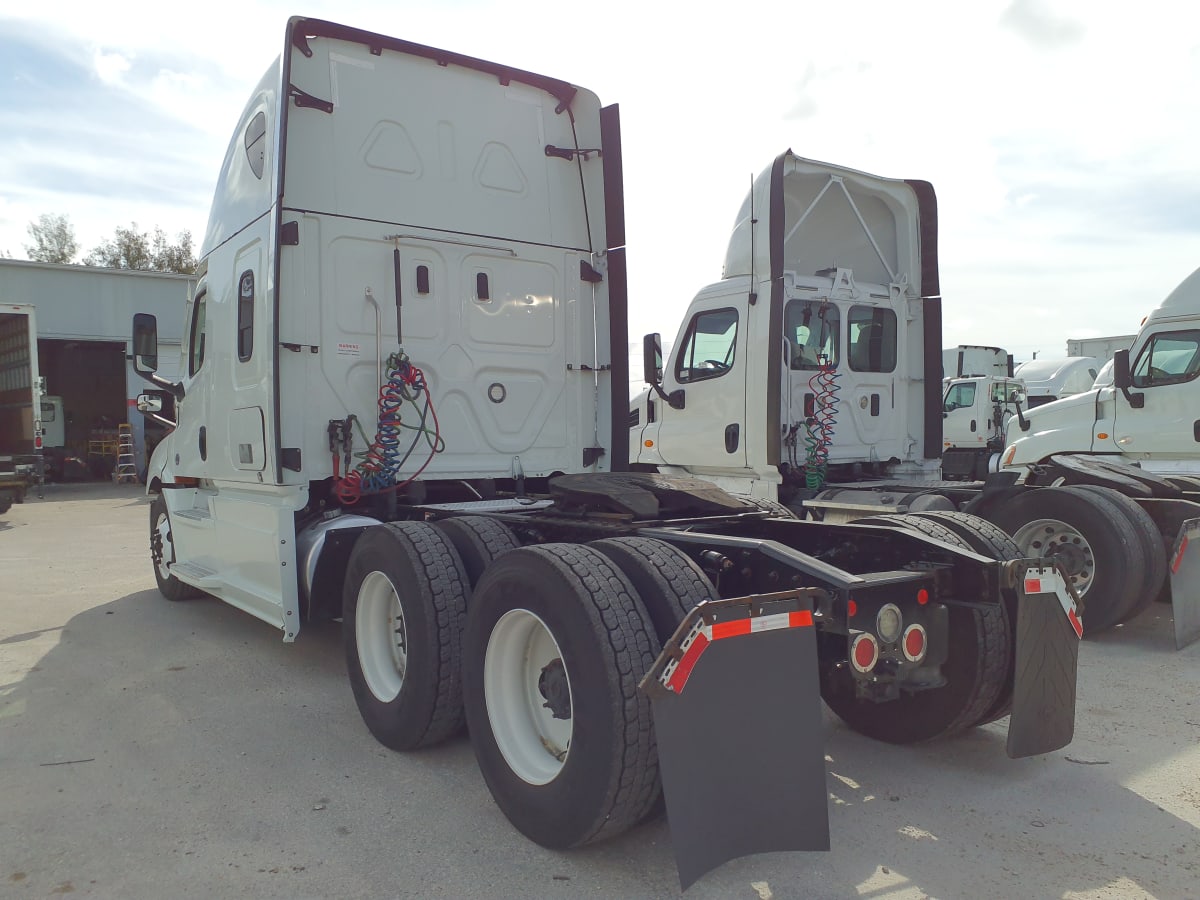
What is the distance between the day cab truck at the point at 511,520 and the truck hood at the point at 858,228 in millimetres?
1012

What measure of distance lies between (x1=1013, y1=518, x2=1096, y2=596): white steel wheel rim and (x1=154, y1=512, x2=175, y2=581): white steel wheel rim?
6.26m

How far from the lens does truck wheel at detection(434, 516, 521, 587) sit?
389 centimetres

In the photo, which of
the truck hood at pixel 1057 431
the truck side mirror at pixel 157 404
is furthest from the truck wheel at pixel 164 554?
the truck hood at pixel 1057 431

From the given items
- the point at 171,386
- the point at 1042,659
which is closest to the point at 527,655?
the point at 1042,659

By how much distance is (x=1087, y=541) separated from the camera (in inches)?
231

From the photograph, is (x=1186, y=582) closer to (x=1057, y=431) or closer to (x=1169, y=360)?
(x=1169, y=360)

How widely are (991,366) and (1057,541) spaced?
16.6m

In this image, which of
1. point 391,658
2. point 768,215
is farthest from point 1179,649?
point 391,658

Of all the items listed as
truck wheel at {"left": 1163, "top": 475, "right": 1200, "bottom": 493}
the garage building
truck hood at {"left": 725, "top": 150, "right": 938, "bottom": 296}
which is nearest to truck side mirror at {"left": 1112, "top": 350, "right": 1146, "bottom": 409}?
truck wheel at {"left": 1163, "top": 475, "right": 1200, "bottom": 493}

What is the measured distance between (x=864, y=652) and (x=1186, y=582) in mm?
3619

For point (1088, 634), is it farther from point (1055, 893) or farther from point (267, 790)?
point (267, 790)

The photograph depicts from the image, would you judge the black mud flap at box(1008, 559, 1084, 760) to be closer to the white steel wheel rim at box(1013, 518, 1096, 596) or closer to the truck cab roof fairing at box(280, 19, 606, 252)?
the white steel wheel rim at box(1013, 518, 1096, 596)

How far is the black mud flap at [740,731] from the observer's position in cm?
249

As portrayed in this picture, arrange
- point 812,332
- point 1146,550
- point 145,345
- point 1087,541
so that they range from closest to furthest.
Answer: point 1146,550 → point 1087,541 → point 145,345 → point 812,332
